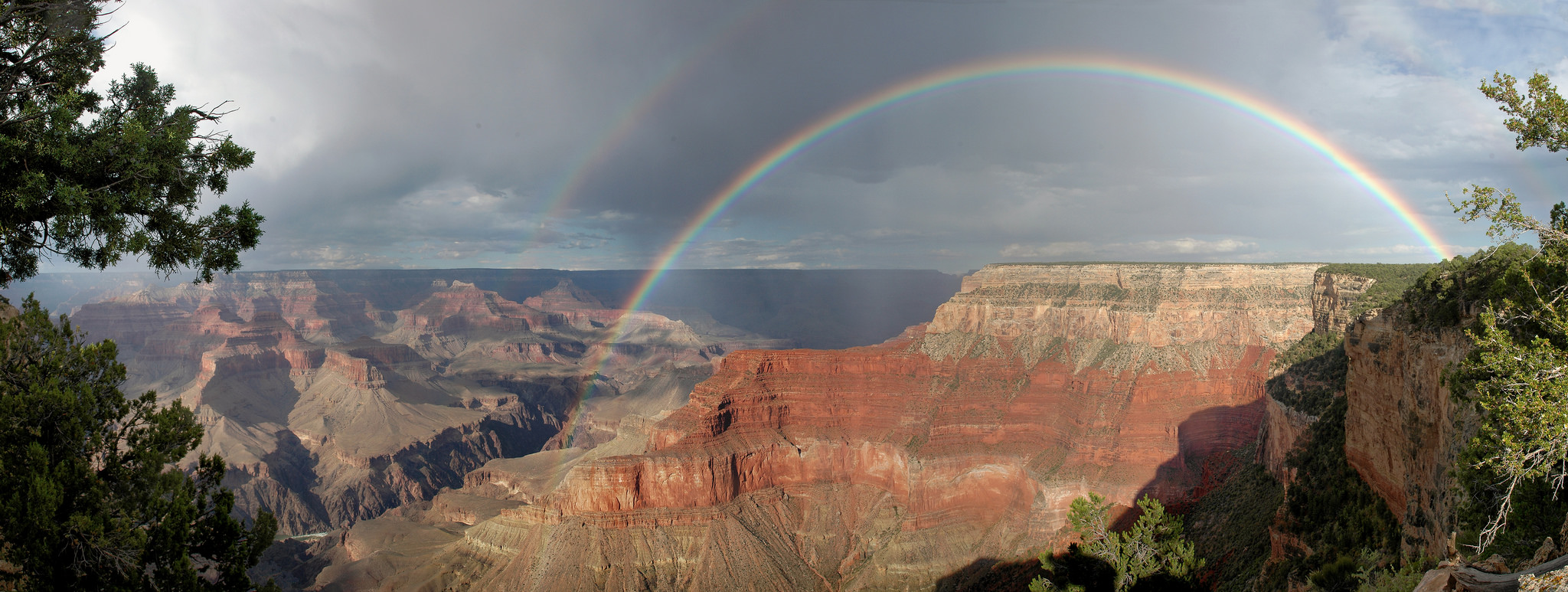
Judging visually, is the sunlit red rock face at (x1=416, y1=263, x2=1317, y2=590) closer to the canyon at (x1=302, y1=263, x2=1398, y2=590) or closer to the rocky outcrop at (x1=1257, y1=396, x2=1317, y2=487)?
the canyon at (x1=302, y1=263, x2=1398, y2=590)

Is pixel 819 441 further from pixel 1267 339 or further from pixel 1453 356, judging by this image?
pixel 1453 356

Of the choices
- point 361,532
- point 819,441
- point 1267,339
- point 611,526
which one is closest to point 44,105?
point 611,526

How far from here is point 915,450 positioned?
5409 centimetres

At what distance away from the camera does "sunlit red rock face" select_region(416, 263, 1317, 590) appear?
47.1 meters

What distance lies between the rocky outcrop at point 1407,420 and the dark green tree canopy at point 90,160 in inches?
1009

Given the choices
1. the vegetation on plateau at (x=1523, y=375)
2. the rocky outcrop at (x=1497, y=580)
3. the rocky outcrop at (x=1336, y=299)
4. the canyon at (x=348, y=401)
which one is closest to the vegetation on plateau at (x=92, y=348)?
the rocky outcrop at (x=1497, y=580)

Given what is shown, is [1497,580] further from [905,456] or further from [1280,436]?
[905,456]

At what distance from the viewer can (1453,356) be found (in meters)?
16.1

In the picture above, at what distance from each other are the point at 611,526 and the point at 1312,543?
41765mm

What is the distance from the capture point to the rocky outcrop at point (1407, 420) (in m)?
15.7

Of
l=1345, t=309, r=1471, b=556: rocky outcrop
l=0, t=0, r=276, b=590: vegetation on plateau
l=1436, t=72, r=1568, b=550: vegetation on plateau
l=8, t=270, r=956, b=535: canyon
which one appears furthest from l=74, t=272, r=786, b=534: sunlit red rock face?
l=1436, t=72, r=1568, b=550: vegetation on plateau

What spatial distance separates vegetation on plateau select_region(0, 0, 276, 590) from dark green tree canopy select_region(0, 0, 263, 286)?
0.08ft

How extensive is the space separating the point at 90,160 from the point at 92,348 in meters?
3.32

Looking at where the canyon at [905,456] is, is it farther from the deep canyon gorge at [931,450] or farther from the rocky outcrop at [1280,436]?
the rocky outcrop at [1280,436]
